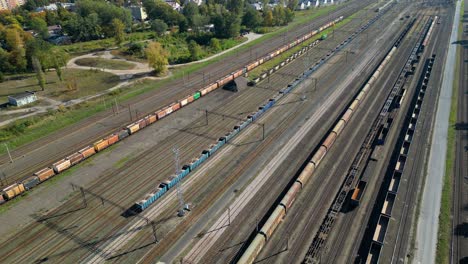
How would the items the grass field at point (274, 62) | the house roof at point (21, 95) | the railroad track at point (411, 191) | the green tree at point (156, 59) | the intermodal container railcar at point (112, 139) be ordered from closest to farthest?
1. the railroad track at point (411, 191)
2. the intermodal container railcar at point (112, 139)
3. the house roof at point (21, 95)
4. the green tree at point (156, 59)
5. the grass field at point (274, 62)

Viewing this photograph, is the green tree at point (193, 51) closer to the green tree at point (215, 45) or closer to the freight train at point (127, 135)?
the green tree at point (215, 45)

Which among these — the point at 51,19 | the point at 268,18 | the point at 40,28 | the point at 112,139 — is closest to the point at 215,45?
the point at 268,18

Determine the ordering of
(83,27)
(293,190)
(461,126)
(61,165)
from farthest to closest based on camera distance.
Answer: (83,27), (461,126), (61,165), (293,190)

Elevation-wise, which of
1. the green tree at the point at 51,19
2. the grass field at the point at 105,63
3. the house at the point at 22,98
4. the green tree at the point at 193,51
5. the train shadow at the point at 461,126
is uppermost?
the green tree at the point at 51,19

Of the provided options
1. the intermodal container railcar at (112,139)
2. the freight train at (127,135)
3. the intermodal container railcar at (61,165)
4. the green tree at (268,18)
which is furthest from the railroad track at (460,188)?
the green tree at (268,18)

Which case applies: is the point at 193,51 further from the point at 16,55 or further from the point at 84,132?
the point at 84,132

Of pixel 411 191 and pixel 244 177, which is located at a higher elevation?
pixel 244 177

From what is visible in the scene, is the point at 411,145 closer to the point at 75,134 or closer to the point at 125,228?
the point at 125,228
